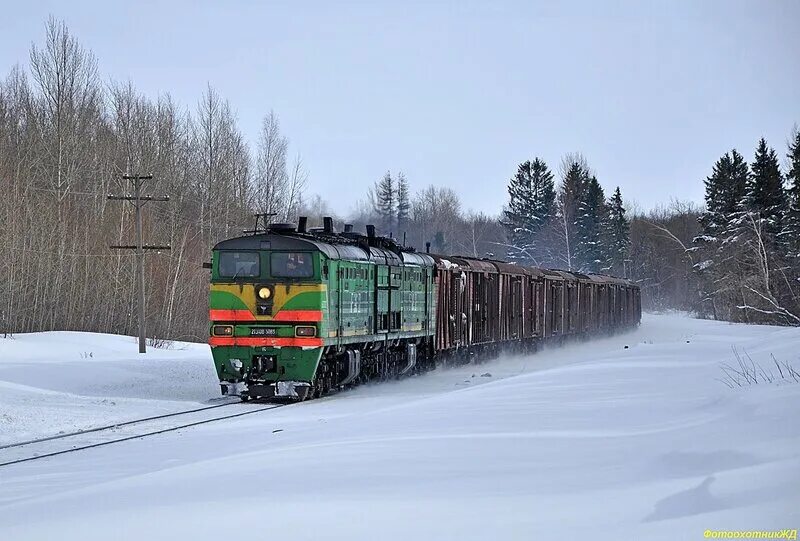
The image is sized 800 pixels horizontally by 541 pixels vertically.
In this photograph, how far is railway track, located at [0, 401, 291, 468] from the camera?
12.8 m

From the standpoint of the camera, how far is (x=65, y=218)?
5053 cm

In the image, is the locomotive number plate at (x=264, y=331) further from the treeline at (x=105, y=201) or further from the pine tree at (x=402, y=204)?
the pine tree at (x=402, y=204)

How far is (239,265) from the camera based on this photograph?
66.2 feet

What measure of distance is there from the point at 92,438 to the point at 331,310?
22.4ft

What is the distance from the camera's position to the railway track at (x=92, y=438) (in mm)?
12820

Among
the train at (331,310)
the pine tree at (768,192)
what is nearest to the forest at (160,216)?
the pine tree at (768,192)

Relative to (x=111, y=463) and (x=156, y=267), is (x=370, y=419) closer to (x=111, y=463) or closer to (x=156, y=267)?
(x=111, y=463)

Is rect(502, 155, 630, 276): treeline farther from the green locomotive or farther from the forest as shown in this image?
the green locomotive

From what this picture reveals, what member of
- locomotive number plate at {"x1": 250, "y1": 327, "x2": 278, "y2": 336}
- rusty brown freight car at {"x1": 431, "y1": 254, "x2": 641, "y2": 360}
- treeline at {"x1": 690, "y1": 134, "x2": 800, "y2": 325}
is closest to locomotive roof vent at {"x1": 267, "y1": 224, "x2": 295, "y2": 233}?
locomotive number plate at {"x1": 250, "y1": 327, "x2": 278, "y2": 336}

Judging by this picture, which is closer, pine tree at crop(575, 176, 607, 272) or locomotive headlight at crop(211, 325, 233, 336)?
locomotive headlight at crop(211, 325, 233, 336)

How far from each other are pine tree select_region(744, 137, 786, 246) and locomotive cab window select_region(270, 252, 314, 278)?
2241 inches

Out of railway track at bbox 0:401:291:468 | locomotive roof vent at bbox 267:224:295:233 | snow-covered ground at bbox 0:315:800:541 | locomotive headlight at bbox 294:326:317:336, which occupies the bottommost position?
railway track at bbox 0:401:291:468

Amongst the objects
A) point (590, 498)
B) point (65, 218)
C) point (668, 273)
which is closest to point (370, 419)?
point (590, 498)

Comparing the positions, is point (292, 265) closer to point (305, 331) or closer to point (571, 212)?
point (305, 331)
